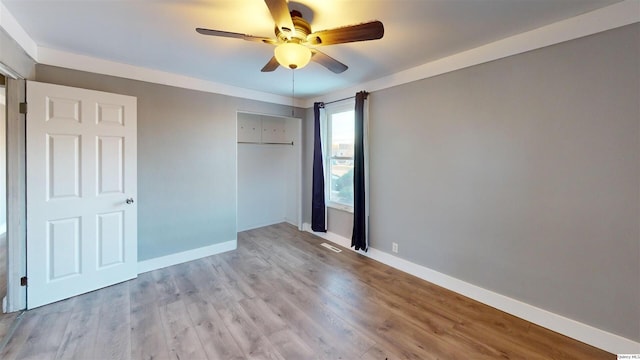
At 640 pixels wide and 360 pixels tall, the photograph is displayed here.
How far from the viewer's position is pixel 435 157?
2904 millimetres

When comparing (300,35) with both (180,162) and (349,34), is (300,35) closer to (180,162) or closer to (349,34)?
(349,34)

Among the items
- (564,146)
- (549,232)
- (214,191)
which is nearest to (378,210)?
(549,232)

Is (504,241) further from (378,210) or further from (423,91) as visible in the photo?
(423,91)

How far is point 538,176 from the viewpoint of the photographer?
7.23 ft

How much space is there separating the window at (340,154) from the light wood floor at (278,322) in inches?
53.3

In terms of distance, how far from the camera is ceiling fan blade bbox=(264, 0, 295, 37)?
140 centimetres

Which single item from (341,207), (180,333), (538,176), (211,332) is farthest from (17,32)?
(538,176)

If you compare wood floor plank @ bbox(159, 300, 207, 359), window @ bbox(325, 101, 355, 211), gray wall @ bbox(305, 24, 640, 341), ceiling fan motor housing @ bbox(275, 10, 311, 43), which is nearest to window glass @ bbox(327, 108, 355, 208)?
window @ bbox(325, 101, 355, 211)

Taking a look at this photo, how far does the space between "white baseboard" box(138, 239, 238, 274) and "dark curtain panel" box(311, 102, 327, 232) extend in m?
1.36

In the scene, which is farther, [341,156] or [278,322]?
[341,156]

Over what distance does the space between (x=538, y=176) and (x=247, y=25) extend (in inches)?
106

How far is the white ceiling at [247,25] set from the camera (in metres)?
1.83

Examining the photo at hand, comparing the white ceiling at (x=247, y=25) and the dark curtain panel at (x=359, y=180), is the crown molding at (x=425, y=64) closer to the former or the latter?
the white ceiling at (x=247, y=25)

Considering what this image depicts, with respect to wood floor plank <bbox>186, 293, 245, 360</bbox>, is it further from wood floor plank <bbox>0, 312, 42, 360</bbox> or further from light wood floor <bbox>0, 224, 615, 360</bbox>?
wood floor plank <bbox>0, 312, 42, 360</bbox>
